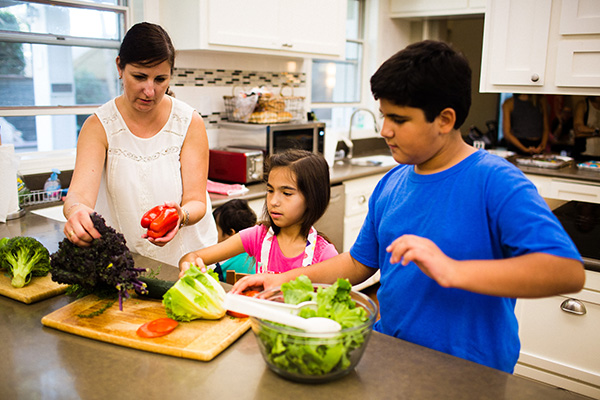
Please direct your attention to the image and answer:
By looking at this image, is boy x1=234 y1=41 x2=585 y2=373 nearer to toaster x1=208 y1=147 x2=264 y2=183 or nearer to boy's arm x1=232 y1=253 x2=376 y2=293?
boy's arm x1=232 y1=253 x2=376 y2=293

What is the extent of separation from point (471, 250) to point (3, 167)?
6.62 ft

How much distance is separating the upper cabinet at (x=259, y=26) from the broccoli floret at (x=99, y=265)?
2.06 meters

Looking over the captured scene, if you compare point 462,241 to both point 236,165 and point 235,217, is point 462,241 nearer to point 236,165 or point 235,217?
point 235,217

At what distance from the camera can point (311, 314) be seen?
3.39 feet

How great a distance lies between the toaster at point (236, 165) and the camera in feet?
10.8

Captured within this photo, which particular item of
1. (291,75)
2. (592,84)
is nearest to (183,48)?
(291,75)

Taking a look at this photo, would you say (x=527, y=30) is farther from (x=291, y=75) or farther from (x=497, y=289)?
(x=497, y=289)

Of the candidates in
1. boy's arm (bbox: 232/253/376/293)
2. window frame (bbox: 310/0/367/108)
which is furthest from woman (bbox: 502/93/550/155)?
boy's arm (bbox: 232/253/376/293)

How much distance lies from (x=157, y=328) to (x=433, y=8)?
169 inches

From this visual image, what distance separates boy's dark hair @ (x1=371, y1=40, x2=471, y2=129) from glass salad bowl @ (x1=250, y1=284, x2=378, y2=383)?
45cm

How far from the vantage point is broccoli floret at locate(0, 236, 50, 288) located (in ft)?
4.79

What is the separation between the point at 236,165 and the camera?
3.32m

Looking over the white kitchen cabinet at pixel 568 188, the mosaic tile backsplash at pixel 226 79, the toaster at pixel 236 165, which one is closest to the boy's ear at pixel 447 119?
the toaster at pixel 236 165

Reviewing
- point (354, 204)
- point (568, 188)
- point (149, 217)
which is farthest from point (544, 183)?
point (149, 217)
